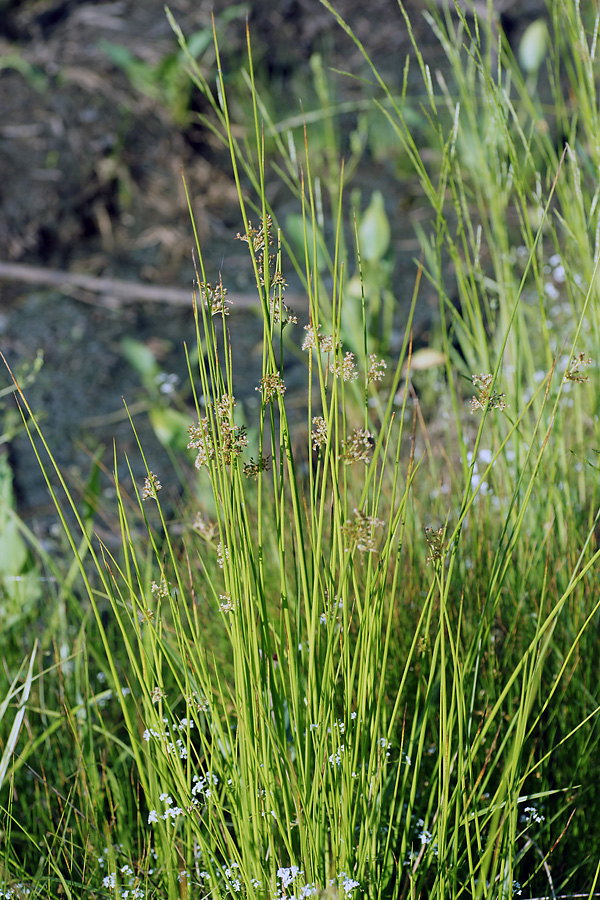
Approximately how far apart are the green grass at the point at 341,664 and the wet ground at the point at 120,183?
729 mm

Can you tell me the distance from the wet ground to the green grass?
729 millimetres

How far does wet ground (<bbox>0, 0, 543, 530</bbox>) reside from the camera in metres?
2.28

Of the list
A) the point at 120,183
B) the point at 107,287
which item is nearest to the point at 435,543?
the point at 107,287

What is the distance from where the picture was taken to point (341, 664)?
2.45 ft

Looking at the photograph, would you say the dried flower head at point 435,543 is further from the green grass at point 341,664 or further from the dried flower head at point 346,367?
the dried flower head at point 346,367

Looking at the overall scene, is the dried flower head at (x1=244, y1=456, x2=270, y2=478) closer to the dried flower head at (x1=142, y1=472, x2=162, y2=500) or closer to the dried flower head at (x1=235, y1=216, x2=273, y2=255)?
the dried flower head at (x1=142, y1=472, x2=162, y2=500)

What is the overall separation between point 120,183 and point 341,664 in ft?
8.70

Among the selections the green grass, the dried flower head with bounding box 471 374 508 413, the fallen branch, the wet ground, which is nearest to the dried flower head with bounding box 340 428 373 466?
the green grass

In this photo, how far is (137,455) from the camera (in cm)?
203

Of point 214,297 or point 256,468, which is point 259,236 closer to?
point 214,297

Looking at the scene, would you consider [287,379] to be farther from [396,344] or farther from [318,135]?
[318,135]

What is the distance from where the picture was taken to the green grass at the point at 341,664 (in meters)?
0.68

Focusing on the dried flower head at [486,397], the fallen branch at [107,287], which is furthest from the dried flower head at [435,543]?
the fallen branch at [107,287]

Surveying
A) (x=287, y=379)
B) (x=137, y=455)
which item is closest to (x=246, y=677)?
(x=137, y=455)
